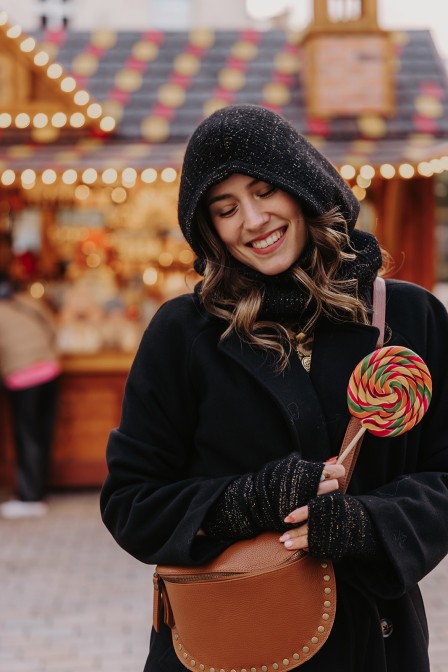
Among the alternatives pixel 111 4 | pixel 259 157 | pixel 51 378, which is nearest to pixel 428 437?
pixel 259 157

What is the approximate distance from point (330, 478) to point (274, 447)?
0.19 metres

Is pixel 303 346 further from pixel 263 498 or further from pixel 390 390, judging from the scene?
pixel 263 498

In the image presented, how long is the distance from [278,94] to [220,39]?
109cm

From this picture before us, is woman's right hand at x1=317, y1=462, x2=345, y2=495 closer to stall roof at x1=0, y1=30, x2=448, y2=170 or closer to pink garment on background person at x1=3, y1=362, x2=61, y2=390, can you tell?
stall roof at x1=0, y1=30, x2=448, y2=170

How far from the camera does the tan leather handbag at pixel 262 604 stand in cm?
175

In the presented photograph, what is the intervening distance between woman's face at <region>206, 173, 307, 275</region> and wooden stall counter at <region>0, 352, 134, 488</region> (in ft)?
17.4

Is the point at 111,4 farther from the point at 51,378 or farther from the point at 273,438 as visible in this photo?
the point at 273,438

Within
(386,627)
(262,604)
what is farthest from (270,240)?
(386,627)

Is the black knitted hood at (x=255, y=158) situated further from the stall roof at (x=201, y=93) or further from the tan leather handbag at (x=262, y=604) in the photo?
the stall roof at (x=201, y=93)

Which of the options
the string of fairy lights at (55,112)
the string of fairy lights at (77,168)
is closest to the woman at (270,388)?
the string of fairy lights at (77,168)

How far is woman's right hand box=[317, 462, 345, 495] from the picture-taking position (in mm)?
1744

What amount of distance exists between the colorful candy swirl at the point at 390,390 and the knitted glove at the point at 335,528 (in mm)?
180

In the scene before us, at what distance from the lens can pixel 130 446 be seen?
1958 millimetres

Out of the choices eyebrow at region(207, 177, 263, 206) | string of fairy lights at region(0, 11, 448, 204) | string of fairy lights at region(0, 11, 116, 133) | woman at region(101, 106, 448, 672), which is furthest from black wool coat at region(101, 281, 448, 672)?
string of fairy lights at region(0, 11, 116, 133)
